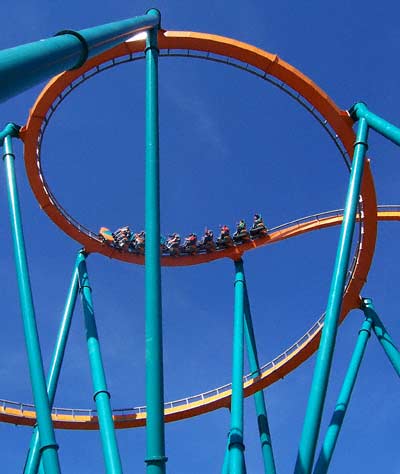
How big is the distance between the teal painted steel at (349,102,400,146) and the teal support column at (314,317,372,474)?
3.67 m

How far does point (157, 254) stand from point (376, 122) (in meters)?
4.60

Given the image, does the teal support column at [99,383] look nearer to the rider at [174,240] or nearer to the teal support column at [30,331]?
the teal support column at [30,331]

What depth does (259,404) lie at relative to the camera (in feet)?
38.5

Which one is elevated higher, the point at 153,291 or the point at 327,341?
the point at 153,291

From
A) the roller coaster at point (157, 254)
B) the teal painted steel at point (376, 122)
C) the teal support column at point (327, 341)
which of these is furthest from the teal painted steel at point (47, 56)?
the teal painted steel at point (376, 122)

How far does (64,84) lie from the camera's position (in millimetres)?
10211

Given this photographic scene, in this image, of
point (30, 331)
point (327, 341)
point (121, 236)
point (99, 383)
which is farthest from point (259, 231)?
point (30, 331)

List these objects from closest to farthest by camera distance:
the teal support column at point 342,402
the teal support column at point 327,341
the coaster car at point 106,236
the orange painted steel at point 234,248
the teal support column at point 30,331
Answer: the teal support column at point 30,331
the teal support column at point 327,341
the teal support column at point 342,402
the orange painted steel at point 234,248
the coaster car at point 106,236

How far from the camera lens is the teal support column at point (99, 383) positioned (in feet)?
26.0

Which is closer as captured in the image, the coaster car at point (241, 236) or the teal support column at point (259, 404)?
the teal support column at point (259, 404)

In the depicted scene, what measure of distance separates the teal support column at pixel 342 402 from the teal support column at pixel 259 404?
165cm

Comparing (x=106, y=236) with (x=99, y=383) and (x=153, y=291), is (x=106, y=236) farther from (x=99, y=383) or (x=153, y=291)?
(x=153, y=291)

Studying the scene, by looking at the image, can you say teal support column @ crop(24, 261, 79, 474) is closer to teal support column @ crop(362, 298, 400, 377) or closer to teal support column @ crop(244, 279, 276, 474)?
teal support column @ crop(244, 279, 276, 474)

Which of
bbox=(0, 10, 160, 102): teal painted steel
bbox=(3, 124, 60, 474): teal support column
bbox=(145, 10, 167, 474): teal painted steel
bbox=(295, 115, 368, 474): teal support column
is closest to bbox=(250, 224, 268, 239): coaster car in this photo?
bbox=(295, 115, 368, 474): teal support column
